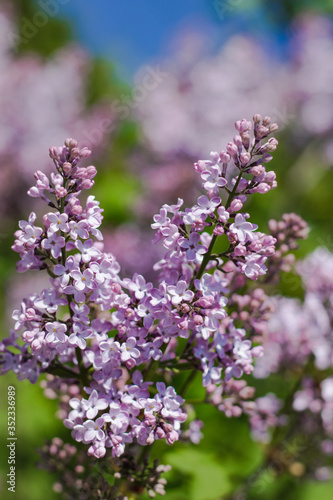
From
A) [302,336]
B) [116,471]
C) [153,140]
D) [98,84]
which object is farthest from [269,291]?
[98,84]

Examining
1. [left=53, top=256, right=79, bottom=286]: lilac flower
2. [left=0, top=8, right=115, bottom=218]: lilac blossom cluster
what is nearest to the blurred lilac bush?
[left=53, top=256, right=79, bottom=286]: lilac flower

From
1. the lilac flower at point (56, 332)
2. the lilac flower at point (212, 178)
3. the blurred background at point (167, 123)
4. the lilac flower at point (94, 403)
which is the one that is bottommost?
the lilac flower at point (94, 403)

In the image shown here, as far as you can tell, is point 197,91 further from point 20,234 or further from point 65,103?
point 20,234

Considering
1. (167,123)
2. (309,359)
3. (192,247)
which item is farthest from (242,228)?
(167,123)

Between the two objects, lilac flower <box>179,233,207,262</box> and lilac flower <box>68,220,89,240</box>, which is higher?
lilac flower <box>68,220,89,240</box>

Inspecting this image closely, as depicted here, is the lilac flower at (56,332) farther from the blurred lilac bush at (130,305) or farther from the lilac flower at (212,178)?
the lilac flower at (212,178)

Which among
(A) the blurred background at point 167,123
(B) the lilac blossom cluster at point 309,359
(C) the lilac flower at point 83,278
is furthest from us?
(A) the blurred background at point 167,123

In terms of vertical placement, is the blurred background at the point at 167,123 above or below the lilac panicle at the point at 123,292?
above

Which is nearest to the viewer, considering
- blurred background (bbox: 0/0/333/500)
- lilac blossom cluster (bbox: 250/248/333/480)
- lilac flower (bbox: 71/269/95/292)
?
lilac flower (bbox: 71/269/95/292)

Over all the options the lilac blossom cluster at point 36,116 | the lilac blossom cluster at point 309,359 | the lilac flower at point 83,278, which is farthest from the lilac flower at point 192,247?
the lilac blossom cluster at point 36,116

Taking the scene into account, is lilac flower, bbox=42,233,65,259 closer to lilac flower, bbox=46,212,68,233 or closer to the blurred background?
lilac flower, bbox=46,212,68,233

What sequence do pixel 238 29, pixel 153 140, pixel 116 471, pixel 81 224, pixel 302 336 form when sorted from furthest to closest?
pixel 238 29 → pixel 153 140 → pixel 302 336 → pixel 116 471 → pixel 81 224
